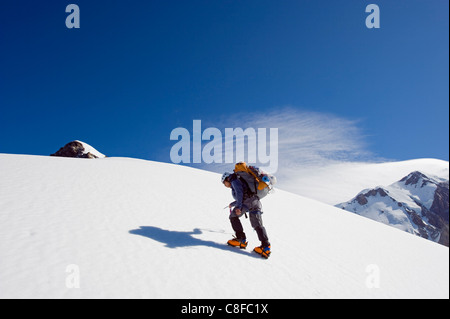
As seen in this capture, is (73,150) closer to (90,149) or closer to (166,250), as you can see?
(90,149)

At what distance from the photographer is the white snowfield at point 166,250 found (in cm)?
395

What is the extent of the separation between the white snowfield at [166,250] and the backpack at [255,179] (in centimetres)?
148

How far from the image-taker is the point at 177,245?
546cm

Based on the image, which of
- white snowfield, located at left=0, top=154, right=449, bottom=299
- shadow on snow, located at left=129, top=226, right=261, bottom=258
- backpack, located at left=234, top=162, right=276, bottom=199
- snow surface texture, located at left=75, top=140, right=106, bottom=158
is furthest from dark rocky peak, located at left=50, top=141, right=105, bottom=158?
backpack, located at left=234, top=162, right=276, bottom=199

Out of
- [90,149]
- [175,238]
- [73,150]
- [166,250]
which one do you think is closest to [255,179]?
[175,238]

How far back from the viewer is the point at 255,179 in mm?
5754

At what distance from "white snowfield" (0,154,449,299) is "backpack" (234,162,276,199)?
1.48m

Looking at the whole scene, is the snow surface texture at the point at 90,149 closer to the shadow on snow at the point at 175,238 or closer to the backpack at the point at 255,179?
the shadow on snow at the point at 175,238

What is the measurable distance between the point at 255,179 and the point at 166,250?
241 centimetres

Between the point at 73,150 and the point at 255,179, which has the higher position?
the point at 73,150

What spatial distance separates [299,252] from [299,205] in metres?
6.86

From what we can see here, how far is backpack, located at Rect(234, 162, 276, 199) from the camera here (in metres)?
5.68
